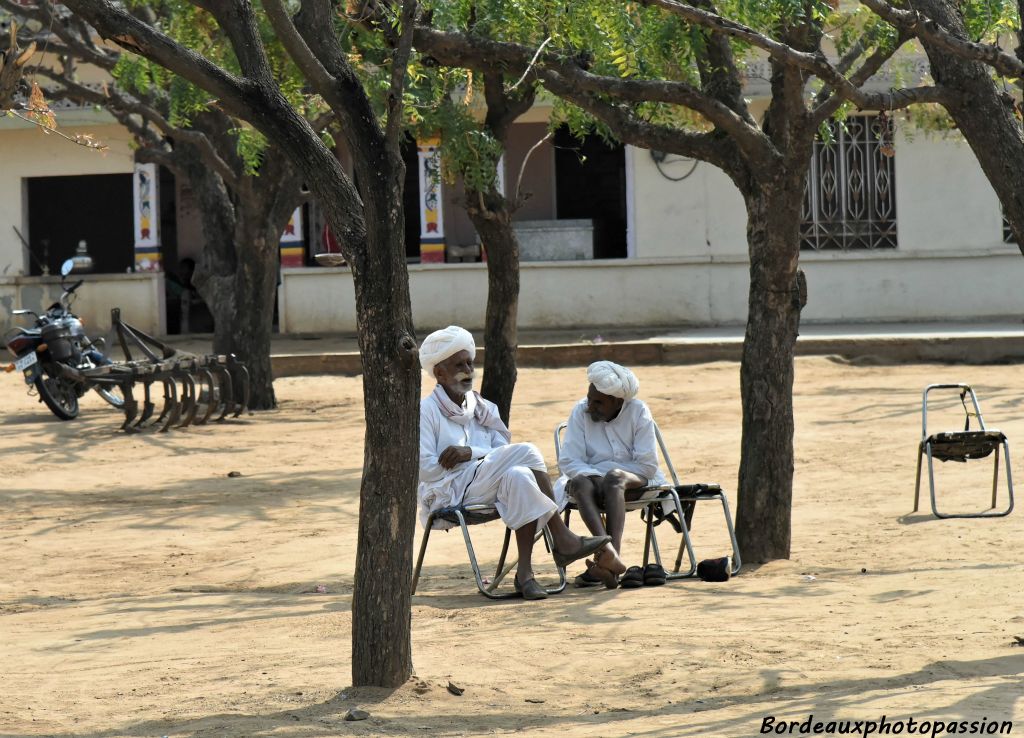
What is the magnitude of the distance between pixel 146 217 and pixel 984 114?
55.9 feet

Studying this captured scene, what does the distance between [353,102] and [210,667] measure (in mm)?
2208

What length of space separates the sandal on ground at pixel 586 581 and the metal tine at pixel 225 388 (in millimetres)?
8215

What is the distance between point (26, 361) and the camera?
14281 mm

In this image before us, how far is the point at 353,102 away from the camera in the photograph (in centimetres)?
489

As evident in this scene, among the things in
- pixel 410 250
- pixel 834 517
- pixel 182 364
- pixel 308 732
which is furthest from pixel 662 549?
pixel 410 250

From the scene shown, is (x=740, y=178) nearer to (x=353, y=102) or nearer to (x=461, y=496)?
(x=461, y=496)

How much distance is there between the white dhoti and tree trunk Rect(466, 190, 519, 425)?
4.80m

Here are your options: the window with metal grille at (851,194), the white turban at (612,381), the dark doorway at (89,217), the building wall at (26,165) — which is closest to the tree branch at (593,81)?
the white turban at (612,381)

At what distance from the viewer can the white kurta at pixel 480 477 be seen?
671 centimetres

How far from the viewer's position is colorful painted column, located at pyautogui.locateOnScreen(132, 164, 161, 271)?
21.3m

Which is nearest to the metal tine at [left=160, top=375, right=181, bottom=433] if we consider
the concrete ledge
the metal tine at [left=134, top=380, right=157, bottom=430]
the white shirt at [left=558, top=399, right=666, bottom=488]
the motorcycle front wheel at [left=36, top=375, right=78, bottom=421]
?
the metal tine at [left=134, top=380, right=157, bottom=430]

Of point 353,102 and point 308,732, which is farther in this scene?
point 353,102

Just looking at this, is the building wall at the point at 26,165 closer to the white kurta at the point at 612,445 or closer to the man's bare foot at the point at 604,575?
the white kurta at the point at 612,445

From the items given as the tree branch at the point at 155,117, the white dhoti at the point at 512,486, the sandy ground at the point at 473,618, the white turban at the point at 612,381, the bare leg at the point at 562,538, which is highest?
the tree branch at the point at 155,117
